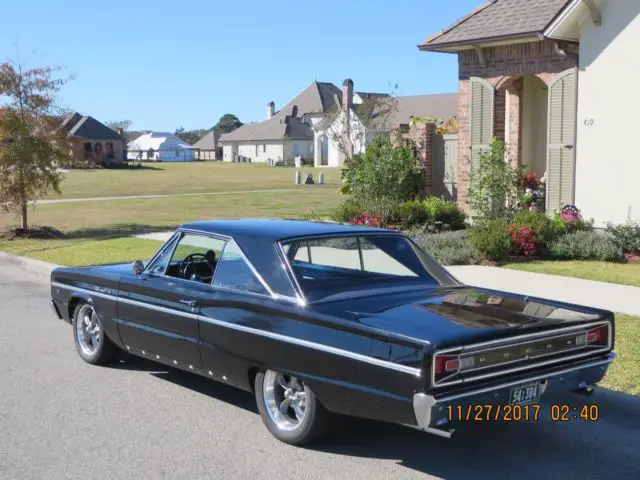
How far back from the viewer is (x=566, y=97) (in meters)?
15.6

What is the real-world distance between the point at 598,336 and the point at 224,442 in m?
2.61

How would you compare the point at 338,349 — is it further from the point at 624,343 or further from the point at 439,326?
the point at 624,343

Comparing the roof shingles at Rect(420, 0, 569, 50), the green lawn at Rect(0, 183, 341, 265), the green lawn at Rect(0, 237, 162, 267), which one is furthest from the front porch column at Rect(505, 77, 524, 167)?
the green lawn at Rect(0, 237, 162, 267)

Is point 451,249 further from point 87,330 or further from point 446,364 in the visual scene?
point 446,364

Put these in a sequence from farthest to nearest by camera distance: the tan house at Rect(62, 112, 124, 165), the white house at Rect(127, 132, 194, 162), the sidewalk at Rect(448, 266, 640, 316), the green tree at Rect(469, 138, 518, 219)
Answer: the white house at Rect(127, 132, 194, 162)
the tan house at Rect(62, 112, 124, 165)
the green tree at Rect(469, 138, 518, 219)
the sidewalk at Rect(448, 266, 640, 316)

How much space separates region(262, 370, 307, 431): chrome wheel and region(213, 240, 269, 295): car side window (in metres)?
0.64

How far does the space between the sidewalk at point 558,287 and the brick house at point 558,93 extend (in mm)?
3539

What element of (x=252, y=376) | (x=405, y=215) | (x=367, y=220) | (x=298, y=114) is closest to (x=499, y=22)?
(x=405, y=215)

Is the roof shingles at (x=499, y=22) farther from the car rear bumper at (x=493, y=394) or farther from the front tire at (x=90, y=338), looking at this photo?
the car rear bumper at (x=493, y=394)

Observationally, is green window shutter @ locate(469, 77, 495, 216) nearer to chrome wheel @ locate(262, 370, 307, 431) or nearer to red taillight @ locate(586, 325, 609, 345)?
red taillight @ locate(586, 325, 609, 345)

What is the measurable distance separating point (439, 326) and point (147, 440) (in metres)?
2.17

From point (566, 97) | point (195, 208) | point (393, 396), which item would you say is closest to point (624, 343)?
point (393, 396)

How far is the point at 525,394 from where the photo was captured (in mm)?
5031

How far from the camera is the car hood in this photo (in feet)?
16.0
